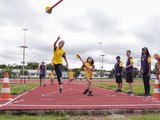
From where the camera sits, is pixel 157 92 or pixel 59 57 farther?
pixel 59 57

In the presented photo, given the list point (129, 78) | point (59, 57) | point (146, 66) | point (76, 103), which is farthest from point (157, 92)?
point (59, 57)

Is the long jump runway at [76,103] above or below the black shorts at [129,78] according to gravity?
below

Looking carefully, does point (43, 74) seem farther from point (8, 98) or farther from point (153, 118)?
point (153, 118)

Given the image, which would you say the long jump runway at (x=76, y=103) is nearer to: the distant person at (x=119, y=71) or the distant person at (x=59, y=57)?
the distant person at (x=59, y=57)

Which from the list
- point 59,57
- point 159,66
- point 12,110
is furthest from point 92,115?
point 59,57

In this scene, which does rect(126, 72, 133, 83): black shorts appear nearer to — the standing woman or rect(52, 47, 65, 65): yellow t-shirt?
the standing woman

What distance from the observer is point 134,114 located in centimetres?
678

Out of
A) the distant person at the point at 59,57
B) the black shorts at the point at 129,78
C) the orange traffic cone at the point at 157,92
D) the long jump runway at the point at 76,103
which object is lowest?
the long jump runway at the point at 76,103

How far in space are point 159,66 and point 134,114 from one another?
13.4 ft

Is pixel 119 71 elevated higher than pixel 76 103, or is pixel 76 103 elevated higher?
pixel 119 71

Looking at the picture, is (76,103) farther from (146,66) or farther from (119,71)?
(119,71)

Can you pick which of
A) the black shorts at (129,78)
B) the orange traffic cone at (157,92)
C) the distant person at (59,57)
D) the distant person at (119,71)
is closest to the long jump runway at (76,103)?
the orange traffic cone at (157,92)

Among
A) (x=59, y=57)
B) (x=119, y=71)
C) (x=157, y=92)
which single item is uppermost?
(x=59, y=57)

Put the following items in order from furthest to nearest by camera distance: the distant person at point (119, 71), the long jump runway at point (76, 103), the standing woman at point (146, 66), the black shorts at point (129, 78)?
the distant person at point (119, 71)
the black shorts at point (129, 78)
the standing woman at point (146, 66)
the long jump runway at point (76, 103)
